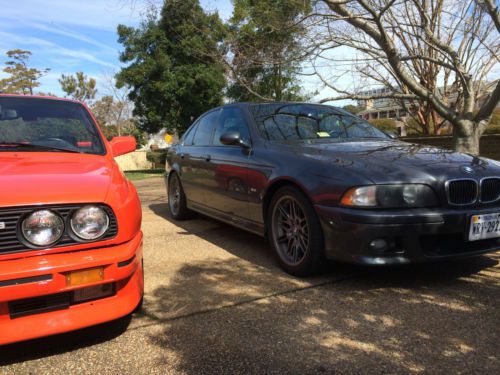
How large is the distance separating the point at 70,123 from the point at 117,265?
1.73m

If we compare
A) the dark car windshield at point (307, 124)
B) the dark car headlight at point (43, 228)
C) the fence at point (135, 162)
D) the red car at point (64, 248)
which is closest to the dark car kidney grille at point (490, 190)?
the dark car windshield at point (307, 124)

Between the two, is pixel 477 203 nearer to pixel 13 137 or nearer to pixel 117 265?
pixel 117 265

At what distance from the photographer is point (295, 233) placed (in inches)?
137

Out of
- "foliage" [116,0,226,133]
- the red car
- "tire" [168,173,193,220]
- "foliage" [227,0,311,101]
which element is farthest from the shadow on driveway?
"foliage" [116,0,226,133]

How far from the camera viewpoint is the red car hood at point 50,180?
2.18m

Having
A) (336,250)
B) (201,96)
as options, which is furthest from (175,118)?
(336,250)

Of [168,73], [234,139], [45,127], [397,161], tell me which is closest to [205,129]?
[234,139]

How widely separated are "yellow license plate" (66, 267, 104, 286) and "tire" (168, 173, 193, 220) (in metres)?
3.64

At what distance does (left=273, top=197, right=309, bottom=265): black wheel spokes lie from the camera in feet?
11.1

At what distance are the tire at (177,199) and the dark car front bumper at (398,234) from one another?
322 centimetres

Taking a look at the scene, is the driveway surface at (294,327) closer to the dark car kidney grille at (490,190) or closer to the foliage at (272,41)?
the dark car kidney grille at (490,190)

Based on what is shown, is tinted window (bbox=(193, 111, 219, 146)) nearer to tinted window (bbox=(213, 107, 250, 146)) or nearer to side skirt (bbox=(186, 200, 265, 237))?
tinted window (bbox=(213, 107, 250, 146))

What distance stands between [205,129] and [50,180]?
10.3 feet

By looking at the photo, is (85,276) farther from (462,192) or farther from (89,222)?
(462,192)
